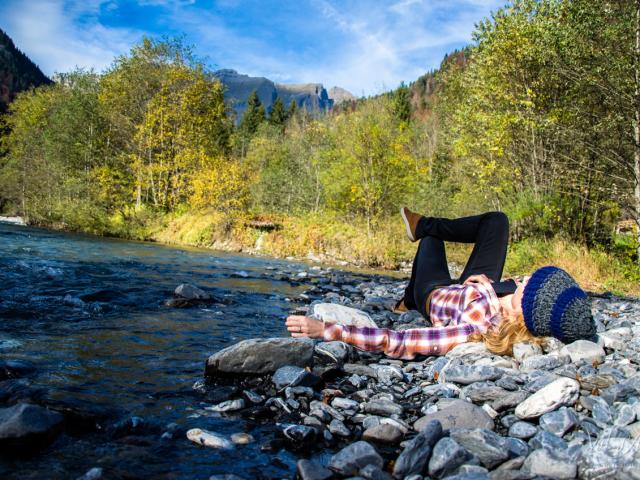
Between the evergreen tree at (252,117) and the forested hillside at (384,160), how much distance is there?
81.4ft

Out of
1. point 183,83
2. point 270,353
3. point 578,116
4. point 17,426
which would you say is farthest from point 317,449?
point 183,83

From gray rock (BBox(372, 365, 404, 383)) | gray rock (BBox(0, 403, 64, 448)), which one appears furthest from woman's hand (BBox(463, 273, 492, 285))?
gray rock (BBox(0, 403, 64, 448))

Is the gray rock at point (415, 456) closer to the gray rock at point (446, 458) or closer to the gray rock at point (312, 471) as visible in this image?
the gray rock at point (446, 458)

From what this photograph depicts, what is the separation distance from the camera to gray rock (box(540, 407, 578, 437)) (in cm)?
229

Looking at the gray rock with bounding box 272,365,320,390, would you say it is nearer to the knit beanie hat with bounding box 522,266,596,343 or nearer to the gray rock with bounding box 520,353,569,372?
the gray rock with bounding box 520,353,569,372

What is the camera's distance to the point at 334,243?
56.2ft

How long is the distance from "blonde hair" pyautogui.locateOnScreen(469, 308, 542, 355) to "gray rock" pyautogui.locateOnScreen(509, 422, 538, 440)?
46.4 inches

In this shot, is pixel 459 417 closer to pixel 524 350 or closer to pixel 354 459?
pixel 354 459

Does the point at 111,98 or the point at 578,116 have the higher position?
the point at 111,98

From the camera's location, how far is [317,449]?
7.25 ft

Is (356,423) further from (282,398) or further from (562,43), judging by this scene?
(562,43)

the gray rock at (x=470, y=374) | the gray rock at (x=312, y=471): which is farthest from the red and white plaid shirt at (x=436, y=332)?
the gray rock at (x=312, y=471)

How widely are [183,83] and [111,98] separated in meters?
4.35

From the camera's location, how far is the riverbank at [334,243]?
10.3 meters
